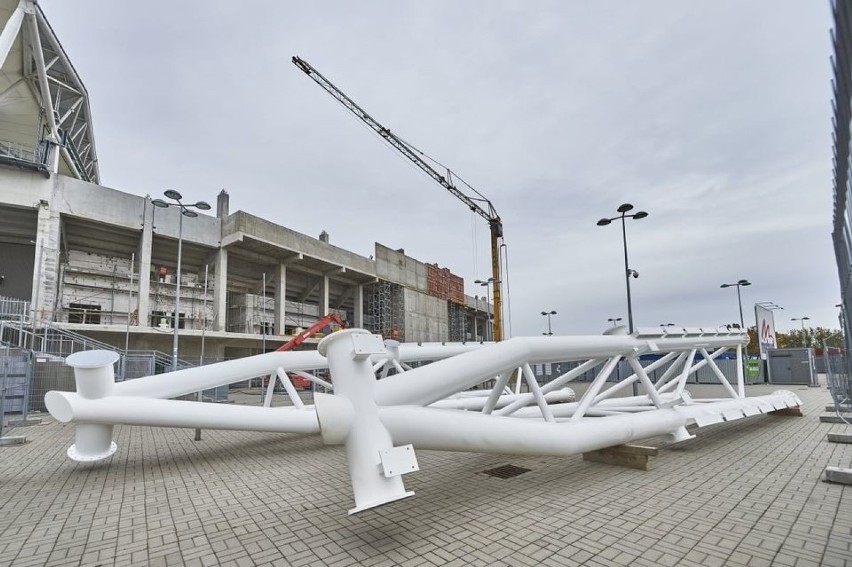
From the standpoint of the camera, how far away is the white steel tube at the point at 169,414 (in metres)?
6.09

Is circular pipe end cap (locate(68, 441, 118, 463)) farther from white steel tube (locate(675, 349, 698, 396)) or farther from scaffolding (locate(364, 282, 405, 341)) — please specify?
scaffolding (locate(364, 282, 405, 341))

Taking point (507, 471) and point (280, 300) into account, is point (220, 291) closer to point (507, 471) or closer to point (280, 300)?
point (280, 300)

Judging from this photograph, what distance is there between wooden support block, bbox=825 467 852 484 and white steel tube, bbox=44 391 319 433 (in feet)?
23.6

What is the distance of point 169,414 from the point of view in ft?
21.0

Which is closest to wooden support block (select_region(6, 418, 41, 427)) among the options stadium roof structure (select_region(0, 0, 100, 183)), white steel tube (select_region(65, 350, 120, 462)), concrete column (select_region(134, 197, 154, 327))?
white steel tube (select_region(65, 350, 120, 462))

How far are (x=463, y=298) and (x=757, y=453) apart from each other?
2429 inches

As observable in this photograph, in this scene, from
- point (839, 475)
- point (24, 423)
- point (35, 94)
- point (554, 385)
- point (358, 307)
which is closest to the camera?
point (839, 475)

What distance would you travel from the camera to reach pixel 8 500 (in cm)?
587

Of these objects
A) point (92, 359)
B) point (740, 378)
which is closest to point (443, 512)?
point (92, 359)

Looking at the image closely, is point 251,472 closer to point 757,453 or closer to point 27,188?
point 757,453

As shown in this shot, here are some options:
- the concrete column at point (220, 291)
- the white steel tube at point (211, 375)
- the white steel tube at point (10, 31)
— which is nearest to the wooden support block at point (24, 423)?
the white steel tube at point (211, 375)

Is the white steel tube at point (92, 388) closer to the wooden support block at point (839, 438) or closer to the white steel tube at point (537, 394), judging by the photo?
the white steel tube at point (537, 394)

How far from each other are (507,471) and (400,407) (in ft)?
11.5

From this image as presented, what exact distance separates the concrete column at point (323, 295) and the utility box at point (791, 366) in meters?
36.4
